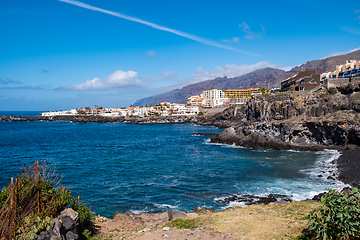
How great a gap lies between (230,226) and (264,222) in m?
1.71

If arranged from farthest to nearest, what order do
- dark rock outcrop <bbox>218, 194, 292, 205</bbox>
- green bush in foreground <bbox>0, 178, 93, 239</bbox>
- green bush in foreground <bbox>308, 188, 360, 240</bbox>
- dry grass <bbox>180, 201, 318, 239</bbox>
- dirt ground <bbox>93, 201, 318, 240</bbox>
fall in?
dark rock outcrop <bbox>218, 194, 292, 205</bbox> → dirt ground <bbox>93, 201, 318, 240</bbox> → dry grass <bbox>180, 201, 318, 239</bbox> → green bush in foreground <bbox>0, 178, 93, 239</bbox> → green bush in foreground <bbox>308, 188, 360, 240</bbox>

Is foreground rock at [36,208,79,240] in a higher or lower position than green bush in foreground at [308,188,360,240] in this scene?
lower

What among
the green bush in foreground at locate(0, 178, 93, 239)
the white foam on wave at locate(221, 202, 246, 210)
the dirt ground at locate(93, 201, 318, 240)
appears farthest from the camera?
the white foam on wave at locate(221, 202, 246, 210)

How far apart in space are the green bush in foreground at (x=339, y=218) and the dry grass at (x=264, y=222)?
72.5 inches

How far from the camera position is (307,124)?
43250 millimetres

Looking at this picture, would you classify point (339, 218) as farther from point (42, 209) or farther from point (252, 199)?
point (252, 199)

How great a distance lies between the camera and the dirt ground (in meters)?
10.0

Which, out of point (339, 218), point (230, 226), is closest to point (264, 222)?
point (230, 226)

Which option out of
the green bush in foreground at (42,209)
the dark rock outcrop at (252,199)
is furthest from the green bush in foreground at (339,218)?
the dark rock outcrop at (252,199)

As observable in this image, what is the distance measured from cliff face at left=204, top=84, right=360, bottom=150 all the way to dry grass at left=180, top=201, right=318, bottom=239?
102ft

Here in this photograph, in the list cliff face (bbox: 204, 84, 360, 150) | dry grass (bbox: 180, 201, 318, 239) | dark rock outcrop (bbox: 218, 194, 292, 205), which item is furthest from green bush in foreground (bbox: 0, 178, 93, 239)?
cliff face (bbox: 204, 84, 360, 150)

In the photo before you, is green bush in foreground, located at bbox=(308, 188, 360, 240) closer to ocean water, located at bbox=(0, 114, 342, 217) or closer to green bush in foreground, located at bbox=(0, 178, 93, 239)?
green bush in foreground, located at bbox=(0, 178, 93, 239)

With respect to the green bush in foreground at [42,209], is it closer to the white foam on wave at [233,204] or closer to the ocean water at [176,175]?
the ocean water at [176,175]

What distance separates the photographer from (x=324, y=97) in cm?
4691
